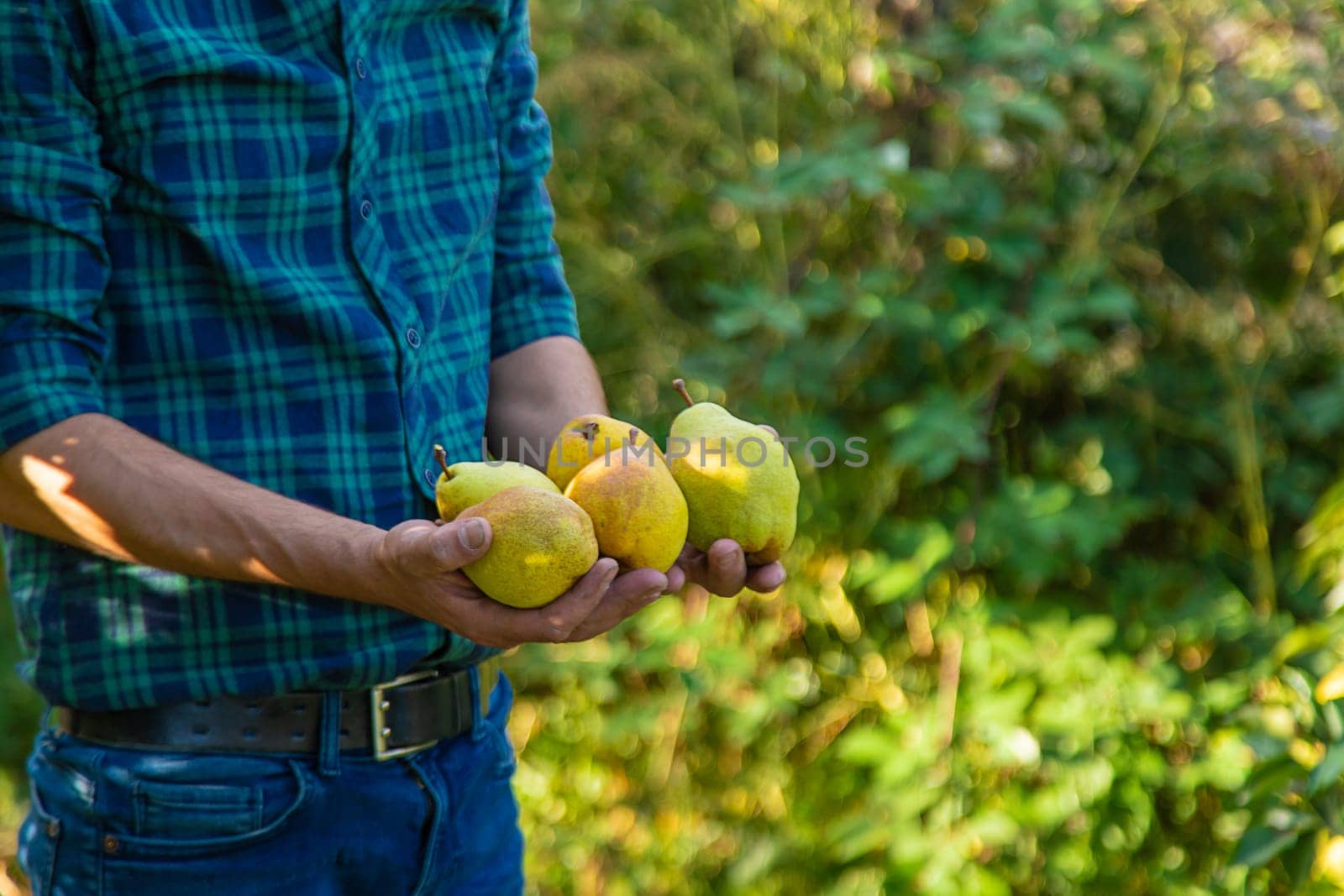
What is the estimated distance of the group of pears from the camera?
1.04m

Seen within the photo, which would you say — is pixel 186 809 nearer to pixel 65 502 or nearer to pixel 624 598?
pixel 65 502

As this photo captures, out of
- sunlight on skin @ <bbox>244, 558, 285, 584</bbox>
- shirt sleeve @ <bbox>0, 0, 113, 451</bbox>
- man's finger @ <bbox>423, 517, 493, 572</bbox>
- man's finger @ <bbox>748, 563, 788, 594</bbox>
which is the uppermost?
shirt sleeve @ <bbox>0, 0, 113, 451</bbox>

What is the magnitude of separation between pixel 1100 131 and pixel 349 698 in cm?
181

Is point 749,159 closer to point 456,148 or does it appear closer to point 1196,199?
point 1196,199

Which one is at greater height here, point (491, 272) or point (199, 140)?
point (199, 140)

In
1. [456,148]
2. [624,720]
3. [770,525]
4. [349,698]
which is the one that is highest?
[456,148]

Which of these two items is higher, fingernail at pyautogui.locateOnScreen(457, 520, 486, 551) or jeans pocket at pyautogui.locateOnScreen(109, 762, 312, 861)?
fingernail at pyautogui.locateOnScreen(457, 520, 486, 551)

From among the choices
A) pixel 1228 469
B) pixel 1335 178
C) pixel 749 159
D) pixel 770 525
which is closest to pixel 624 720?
pixel 749 159

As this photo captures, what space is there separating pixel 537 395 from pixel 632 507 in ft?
1.17

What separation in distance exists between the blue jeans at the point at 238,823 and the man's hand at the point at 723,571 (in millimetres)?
308

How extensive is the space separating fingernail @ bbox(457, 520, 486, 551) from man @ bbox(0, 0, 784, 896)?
43 millimetres

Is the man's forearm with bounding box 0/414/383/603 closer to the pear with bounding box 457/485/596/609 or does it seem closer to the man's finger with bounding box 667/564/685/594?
the pear with bounding box 457/485/596/609

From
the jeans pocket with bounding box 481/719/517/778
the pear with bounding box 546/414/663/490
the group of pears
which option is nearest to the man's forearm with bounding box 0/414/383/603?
the group of pears

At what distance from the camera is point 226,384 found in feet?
3.87
